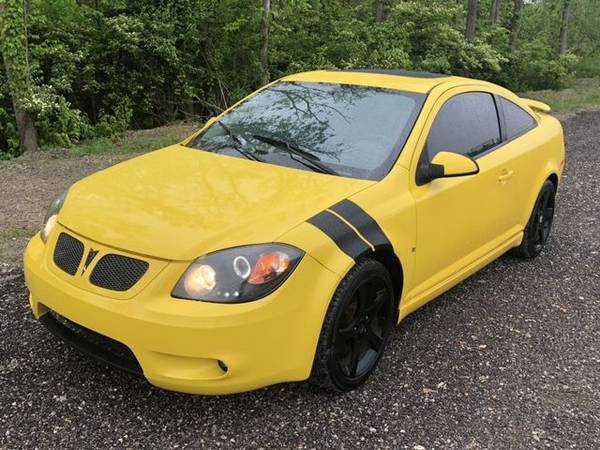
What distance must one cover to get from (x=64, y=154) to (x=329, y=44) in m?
8.19

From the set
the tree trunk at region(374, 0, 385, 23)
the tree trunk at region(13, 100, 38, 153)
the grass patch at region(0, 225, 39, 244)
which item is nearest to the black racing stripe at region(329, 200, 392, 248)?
the grass patch at region(0, 225, 39, 244)

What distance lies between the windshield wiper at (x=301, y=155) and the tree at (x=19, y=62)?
6.31 metres

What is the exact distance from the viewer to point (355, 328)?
3182 mm

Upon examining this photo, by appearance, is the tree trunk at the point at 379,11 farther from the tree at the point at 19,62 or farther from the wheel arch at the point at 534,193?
the wheel arch at the point at 534,193

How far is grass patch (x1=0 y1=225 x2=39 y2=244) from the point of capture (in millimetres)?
5250

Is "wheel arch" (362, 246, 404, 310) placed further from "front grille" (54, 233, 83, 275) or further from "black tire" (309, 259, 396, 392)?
"front grille" (54, 233, 83, 275)

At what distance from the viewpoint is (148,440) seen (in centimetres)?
282

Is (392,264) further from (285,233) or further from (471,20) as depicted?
(471,20)

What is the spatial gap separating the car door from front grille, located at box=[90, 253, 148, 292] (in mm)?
1566

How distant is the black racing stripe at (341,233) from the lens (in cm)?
294

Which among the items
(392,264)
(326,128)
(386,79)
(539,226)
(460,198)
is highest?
(386,79)

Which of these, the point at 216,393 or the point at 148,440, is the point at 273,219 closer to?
the point at 216,393

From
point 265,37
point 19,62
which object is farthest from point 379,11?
point 19,62

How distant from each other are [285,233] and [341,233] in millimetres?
308
